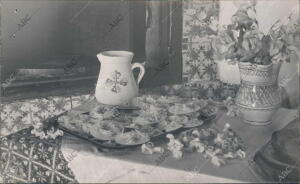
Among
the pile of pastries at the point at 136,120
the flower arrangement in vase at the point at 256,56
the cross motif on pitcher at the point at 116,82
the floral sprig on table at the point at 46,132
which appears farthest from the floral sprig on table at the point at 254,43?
the floral sprig on table at the point at 46,132

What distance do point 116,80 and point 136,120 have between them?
0.17 meters

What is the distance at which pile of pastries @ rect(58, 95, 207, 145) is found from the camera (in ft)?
3.83

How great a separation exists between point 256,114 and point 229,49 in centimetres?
21

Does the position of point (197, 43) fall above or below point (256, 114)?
above

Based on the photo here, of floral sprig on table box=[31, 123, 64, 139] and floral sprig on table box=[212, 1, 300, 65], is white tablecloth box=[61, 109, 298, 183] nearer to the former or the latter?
floral sprig on table box=[31, 123, 64, 139]

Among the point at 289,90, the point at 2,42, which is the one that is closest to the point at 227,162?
the point at 289,90

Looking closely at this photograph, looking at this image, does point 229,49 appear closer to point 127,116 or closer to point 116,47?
point 127,116

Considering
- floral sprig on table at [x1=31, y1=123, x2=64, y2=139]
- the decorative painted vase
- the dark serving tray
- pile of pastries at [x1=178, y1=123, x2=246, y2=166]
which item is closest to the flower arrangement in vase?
the decorative painted vase

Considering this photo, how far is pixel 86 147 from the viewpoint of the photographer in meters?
Answer: 1.13

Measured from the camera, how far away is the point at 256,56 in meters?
1.23

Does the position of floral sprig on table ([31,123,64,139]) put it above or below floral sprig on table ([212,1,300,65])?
below

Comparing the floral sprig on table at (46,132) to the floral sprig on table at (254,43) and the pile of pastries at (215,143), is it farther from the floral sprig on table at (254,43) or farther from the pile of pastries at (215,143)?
the floral sprig on table at (254,43)

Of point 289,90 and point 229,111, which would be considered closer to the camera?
point 229,111

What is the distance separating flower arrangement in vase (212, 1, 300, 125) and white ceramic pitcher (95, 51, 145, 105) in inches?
11.4
